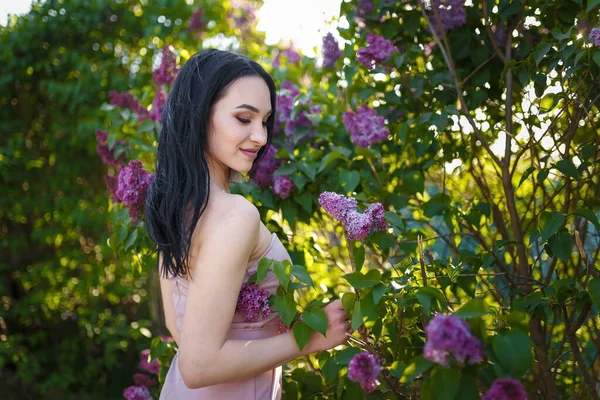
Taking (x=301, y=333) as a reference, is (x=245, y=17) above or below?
above

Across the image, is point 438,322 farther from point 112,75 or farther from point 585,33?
point 112,75

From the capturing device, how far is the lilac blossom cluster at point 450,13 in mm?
1909

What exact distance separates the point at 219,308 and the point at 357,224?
31 cm

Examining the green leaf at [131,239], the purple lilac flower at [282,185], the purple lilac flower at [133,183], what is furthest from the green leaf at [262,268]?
the green leaf at [131,239]

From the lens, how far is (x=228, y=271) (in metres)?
1.22

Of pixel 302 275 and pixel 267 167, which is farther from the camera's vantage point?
pixel 267 167

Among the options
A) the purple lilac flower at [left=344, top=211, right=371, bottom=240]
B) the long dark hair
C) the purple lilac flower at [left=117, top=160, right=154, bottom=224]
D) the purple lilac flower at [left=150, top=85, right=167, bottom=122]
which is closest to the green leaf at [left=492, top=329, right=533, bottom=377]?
the purple lilac flower at [left=344, top=211, right=371, bottom=240]

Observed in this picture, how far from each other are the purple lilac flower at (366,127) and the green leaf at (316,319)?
814 mm

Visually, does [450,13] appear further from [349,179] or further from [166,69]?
[166,69]

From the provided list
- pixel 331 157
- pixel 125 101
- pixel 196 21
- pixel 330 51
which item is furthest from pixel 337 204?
pixel 196 21

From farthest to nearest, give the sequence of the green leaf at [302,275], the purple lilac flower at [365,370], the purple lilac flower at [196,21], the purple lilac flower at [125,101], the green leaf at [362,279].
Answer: the purple lilac flower at [196,21]
the purple lilac flower at [125,101]
the green leaf at [302,275]
the green leaf at [362,279]
the purple lilac flower at [365,370]

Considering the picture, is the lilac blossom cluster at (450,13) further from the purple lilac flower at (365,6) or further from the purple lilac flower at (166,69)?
the purple lilac flower at (166,69)

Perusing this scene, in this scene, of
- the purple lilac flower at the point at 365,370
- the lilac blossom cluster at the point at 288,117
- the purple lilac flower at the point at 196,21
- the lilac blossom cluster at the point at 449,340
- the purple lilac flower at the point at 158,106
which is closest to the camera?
the lilac blossom cluster at the point at 449,340

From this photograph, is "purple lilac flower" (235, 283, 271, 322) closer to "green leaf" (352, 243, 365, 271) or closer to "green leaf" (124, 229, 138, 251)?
"green leaf" (352, 243, 365, 271)
